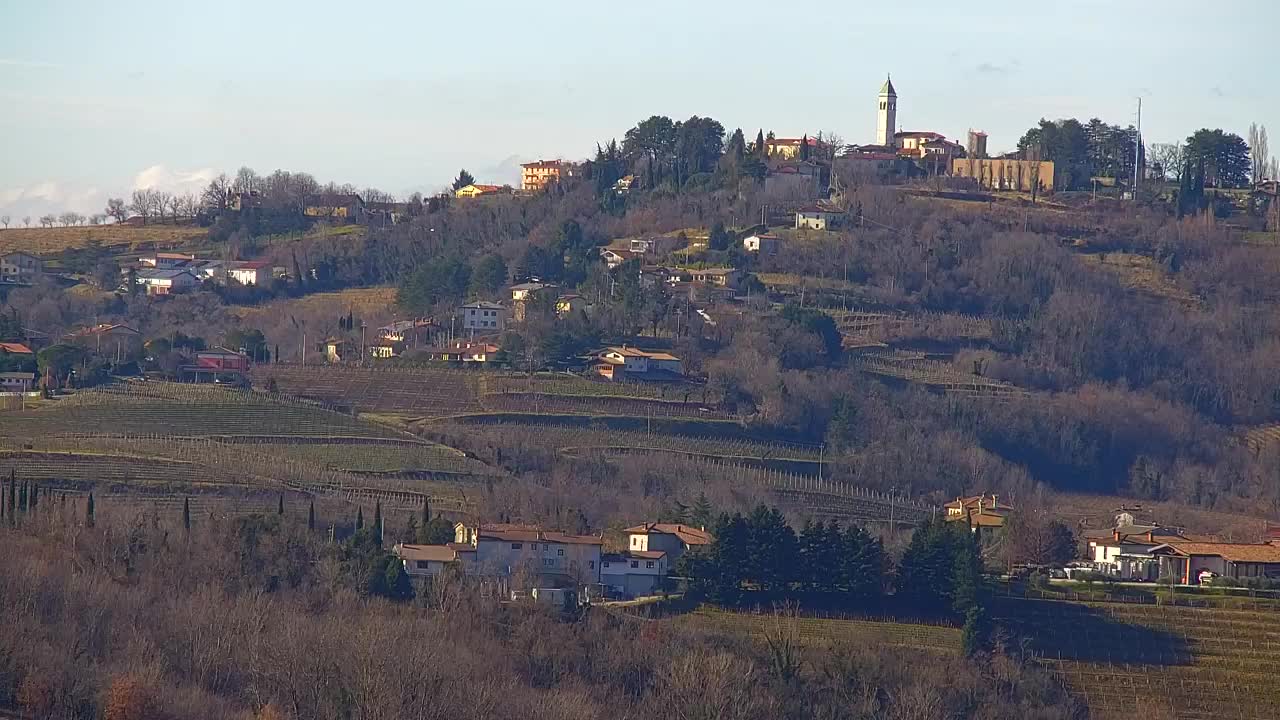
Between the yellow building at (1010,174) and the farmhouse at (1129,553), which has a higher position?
the yellow building at (1010,174)

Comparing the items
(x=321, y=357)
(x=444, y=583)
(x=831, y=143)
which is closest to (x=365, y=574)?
(x=444, y=583)

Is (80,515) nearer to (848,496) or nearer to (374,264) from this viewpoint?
(848,496)

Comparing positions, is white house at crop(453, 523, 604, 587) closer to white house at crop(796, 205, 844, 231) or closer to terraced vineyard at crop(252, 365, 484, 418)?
terraced vineyard at crop(252, 365, 484, 418)

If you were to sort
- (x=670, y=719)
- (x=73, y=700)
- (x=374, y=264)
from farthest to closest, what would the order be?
1. (x=374, y=264)
2. (x=670, y=719)
3. (x=73, y=700)

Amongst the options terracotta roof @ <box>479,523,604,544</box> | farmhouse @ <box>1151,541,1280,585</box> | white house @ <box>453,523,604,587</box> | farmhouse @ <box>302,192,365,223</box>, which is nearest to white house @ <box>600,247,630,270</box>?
farmhouse @ <box>302,192,365,223</box>

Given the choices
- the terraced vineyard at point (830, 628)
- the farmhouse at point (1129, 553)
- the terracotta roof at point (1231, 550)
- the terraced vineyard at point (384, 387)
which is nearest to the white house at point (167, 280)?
the terraced vineyard at point (384, 387)

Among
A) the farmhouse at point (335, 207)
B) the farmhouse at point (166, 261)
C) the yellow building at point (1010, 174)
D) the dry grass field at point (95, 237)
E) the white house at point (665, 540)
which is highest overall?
the yellow building at point (1010, 174)

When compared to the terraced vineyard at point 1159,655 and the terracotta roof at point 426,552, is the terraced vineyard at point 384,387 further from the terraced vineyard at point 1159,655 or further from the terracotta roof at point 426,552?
the terraced vineyard at point 1159,655
